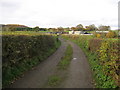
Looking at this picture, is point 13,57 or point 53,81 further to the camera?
point 13,57

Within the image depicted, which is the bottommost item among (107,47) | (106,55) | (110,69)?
(110,69)

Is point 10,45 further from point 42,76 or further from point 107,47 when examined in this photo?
point 107,47

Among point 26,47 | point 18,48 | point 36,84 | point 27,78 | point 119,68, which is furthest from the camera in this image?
point 26,47

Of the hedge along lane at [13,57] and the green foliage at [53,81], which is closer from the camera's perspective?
the green foliage at [53,81]

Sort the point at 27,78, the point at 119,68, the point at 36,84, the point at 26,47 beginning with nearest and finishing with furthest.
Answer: the point at 119,68 → the point at 36,84 → the point at 27,78 → the point at 26,47

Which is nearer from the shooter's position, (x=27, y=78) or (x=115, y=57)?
(x=115, y=57)

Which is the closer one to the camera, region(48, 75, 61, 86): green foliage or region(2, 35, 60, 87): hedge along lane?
region(48, 75, 61, 86): green foliage

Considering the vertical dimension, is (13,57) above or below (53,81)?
above

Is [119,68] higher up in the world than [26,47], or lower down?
lower down

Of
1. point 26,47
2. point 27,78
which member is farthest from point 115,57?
point 26,47

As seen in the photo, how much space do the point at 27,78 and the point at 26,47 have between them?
9.28 ft

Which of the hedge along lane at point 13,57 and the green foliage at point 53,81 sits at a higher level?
the hedge along lane at point 13,57

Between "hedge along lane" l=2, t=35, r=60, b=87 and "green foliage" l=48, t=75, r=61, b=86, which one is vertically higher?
"hedge along lane" l=2, t=35, r=60, b=87

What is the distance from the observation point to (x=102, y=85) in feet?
15.6
